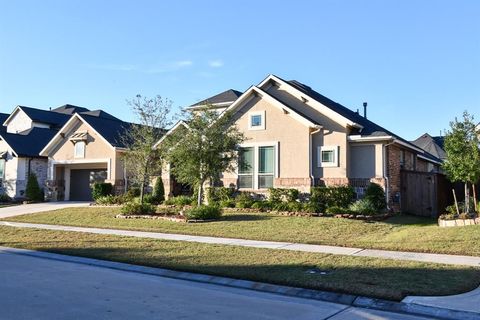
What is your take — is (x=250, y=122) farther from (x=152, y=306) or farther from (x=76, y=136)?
(x=152, y=306)

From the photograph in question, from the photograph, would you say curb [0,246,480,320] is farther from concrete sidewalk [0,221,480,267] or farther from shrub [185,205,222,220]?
shrub [185,205,222,220]

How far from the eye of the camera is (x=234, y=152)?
19.5 m

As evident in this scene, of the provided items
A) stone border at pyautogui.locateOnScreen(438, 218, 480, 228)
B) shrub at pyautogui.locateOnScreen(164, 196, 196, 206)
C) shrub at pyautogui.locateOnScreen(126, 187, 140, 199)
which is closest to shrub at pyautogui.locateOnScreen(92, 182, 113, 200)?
shrub at pyautogui.locateOnScreen(126, 187, 140, 199)

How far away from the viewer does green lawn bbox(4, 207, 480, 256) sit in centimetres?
1210

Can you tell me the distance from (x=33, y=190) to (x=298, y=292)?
26.5 m

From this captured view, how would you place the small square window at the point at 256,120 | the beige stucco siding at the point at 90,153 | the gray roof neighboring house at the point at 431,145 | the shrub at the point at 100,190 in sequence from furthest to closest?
the gray roof neighboring house at the point at 431,145 → the beige stucco siding at the point at 90,153 → the shrub at the point at 100,190 → the small square window at the point at 256,120

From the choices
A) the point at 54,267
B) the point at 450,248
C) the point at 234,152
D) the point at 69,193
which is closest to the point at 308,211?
the point at 234,152

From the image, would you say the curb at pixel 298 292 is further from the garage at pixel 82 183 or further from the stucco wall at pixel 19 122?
the stucco wall at pixel 19 122

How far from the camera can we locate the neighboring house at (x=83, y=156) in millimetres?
28766

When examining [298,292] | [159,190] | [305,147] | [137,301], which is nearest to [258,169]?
[305,147]

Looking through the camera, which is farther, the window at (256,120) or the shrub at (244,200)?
the window at (256,120)

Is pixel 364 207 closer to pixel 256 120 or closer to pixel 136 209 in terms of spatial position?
pixel 256 120

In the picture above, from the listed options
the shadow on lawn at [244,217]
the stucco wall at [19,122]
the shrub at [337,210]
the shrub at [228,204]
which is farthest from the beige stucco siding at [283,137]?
the stucco wall at [19,122]

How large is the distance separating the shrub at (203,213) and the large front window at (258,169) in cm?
455
